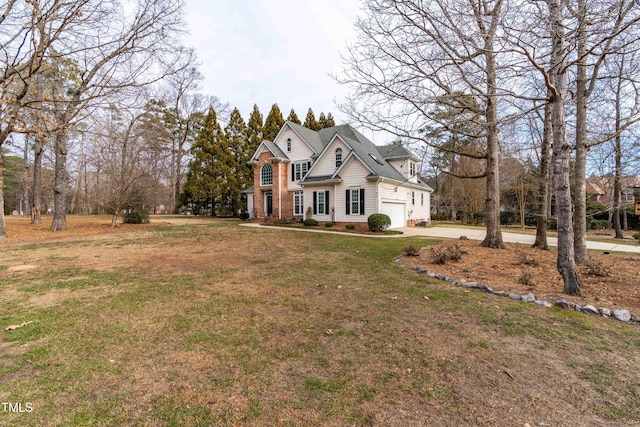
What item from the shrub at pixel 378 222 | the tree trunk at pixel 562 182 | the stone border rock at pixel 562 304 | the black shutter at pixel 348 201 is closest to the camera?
the stone border rock at pixel 562 304

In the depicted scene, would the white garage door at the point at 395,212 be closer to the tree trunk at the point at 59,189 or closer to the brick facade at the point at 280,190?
the brick facade at the point at 280,190

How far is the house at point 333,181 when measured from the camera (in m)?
18.0

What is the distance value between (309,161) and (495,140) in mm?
14380

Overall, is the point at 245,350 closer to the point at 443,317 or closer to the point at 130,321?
the point at 130,321

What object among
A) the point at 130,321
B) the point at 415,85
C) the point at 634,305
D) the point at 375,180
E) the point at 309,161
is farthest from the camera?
the point at 309,161

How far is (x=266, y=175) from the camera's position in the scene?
2395cm

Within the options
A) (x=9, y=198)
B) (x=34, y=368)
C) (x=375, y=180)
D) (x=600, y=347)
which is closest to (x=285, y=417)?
(x=34, y=368)

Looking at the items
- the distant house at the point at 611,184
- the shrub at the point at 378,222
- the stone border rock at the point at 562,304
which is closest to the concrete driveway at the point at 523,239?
the shrub at the point at 378,222

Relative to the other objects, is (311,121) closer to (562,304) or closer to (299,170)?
(299,170)

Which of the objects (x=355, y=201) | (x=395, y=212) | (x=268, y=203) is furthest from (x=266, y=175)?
(x=395, y=212)

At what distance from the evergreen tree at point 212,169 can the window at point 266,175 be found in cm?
701

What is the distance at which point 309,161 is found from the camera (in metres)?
22.1

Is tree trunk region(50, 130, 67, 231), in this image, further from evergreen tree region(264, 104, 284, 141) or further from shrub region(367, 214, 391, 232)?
evergreen tree region(264, 104, 284, 141)

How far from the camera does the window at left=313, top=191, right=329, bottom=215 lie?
64.8ft
